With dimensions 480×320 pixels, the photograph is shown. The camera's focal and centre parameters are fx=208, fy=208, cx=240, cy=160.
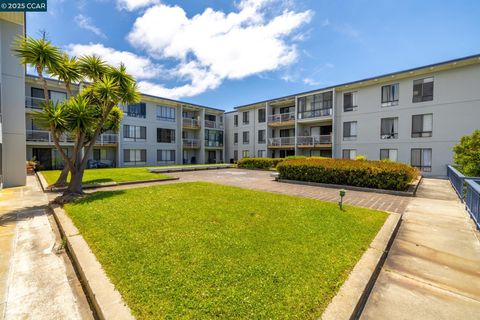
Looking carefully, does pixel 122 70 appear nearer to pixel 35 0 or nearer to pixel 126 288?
pixel 35 0

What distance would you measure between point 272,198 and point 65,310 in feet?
20.1

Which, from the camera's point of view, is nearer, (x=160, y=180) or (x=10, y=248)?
(x=10, y=248)

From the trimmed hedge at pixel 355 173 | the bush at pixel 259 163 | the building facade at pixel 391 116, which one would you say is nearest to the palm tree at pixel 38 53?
the trimmed hedge at pixel 355 173

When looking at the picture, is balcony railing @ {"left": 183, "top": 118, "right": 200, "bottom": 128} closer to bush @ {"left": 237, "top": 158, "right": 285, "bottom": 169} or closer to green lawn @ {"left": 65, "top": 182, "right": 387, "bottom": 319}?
bush @ {"left": 237, "top": 158, "right": 285, "bottom": 169}

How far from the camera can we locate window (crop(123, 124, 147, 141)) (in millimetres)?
25062

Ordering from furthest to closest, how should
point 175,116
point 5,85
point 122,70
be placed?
1. point 175,116
2. point 5,85
3. point 122,70

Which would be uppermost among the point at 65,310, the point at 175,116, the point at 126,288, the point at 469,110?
the point at 175,116

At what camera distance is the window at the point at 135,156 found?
989 inches

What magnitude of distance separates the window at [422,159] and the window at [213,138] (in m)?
24.9

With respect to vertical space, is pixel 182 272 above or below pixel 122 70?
below

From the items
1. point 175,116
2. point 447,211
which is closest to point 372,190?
point 447,211

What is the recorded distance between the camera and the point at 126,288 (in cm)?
274

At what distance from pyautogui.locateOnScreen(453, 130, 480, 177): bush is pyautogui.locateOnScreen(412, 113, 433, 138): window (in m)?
7.85

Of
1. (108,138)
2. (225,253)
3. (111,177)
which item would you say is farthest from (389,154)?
(108,138)
